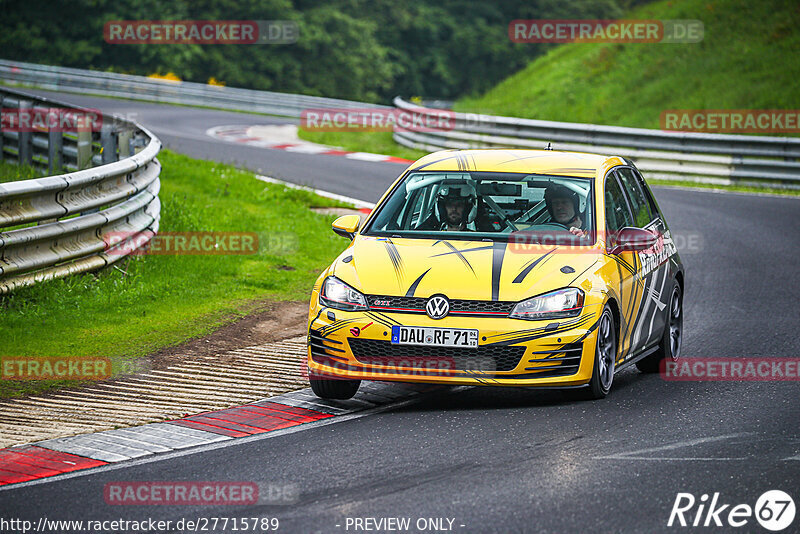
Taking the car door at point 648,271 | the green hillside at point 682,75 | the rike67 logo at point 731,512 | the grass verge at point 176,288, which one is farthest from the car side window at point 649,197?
the green hillside at point 682,75

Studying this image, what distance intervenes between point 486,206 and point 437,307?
4.76ft

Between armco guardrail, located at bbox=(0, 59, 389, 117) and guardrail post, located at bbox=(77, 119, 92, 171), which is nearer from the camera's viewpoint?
guardrail post, located at bbox=(77, 119, 92, 171)

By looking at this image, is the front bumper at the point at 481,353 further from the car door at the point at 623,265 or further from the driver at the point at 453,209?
the driver at the point at 453,209

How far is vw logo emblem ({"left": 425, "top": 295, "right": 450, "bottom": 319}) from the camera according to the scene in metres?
7.57

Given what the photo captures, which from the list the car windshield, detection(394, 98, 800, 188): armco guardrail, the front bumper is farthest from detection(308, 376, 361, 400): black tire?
detection(394, 98, 800, 188): armco guardrail

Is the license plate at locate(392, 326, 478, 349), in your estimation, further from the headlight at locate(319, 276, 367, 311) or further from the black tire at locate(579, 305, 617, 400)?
the black tire at locate(579, 305, 617, 400)

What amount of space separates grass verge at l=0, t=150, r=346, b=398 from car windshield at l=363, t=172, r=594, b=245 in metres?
2.33

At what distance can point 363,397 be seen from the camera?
27.1 ft

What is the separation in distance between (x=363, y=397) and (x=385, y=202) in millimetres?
1560

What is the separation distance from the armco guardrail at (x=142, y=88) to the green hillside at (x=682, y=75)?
26.7 feet

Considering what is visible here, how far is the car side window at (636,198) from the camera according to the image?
934 cm

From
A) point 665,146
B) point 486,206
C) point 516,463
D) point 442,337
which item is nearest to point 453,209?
point 486,206

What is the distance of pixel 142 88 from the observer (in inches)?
1702

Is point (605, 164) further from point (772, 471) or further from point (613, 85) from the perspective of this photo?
point (613, 85)
